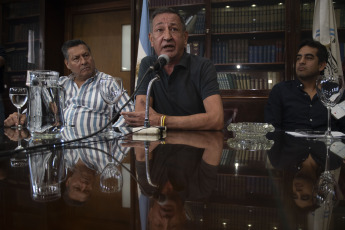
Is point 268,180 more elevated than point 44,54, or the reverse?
point 44,54

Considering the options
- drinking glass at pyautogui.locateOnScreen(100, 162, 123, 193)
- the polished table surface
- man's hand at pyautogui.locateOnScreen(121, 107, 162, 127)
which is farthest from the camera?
man's hand at pyautogui.locateOnScreen(121, 107, 162, 127)

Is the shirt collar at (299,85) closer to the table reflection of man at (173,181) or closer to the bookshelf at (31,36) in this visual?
the table reflection of man at (173,181)

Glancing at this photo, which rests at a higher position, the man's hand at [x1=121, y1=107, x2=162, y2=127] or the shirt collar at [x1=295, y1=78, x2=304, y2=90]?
the shirt collar at [x1=295, y1=78, x2=304, y2=90]

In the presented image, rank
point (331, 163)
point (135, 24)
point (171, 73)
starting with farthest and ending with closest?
point (135, 24) → point (171, 73) → point (331, 163)

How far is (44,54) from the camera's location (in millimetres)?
3680

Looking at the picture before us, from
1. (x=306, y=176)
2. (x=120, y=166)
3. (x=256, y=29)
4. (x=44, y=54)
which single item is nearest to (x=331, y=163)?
(x=306, y=176)

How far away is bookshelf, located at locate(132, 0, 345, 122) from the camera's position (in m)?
2.93

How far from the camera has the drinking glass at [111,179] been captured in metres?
0.34

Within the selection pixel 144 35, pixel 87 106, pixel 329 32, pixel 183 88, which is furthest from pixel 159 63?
pixel 329 32

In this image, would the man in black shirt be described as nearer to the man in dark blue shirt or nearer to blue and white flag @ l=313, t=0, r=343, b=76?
the man in dark blue shirt

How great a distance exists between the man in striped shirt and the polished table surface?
131 cm

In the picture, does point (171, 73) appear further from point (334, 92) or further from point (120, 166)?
point (120, 166)

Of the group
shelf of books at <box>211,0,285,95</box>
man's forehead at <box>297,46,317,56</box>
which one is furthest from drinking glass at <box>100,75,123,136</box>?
shelf of books at <box>211,0,285,95</box>

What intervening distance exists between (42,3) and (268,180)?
160 inches
